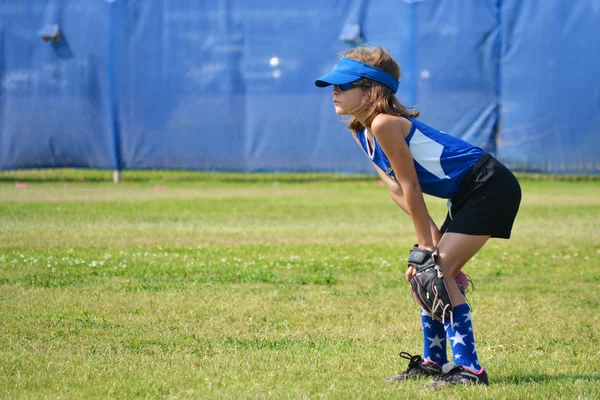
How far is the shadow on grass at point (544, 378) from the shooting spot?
13.5ft

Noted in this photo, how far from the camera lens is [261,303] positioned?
591 centimetres

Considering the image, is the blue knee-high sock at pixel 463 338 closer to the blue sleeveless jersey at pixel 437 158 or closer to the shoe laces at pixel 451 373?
the shoe laces at pixel 451 373

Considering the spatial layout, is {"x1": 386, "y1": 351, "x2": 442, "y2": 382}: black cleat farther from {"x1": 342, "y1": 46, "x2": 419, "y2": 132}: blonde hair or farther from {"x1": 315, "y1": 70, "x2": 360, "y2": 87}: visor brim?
{"x1": 315, "y1": 70, "x2": 360, "y2": 87}: visor brim

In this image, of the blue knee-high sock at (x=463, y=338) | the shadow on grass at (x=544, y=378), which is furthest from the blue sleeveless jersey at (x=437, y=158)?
the shadow on grass at (x=544, y=378)

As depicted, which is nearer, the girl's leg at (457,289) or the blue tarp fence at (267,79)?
the girl's leg at (457,289)

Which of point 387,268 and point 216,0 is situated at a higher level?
point 216,0

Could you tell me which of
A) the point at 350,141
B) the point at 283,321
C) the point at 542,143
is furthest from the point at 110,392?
the point at 542,143

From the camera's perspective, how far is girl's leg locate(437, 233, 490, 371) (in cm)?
400

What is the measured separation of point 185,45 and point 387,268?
7.96 meters

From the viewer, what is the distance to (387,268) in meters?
7.39

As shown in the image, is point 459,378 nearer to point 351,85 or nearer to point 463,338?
point 463,338

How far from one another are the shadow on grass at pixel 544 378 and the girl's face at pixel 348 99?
54.7 inches

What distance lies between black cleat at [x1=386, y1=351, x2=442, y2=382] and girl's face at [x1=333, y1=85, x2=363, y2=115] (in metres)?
1.18

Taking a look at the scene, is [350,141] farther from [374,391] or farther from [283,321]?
[374,391]
